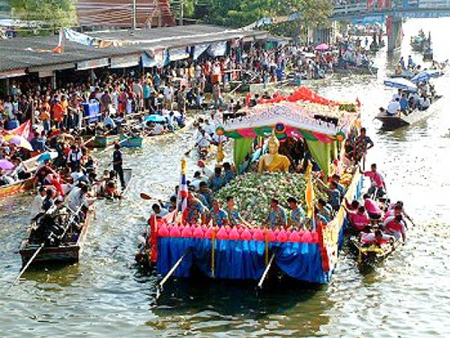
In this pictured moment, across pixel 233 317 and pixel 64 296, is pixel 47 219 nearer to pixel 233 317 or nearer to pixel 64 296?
pixel 64 296

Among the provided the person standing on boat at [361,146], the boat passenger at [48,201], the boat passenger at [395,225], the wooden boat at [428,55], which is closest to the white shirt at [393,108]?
the person standing on boat at [361,146]

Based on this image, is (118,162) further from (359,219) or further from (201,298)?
(201,298)

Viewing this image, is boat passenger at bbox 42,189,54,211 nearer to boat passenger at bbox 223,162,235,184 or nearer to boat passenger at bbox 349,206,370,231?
boat passenger at bbox 223,162,235,184

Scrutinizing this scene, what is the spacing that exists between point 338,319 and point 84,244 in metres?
6.88

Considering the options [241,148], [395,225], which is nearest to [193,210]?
[241,148]

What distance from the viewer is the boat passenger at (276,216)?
1766 centimetres

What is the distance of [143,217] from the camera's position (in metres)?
23.0

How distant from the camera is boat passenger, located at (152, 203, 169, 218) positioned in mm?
18459

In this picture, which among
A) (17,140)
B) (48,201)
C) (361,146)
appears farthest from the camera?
(361,146)

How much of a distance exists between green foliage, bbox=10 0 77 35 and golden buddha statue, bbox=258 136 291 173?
29.1 metres

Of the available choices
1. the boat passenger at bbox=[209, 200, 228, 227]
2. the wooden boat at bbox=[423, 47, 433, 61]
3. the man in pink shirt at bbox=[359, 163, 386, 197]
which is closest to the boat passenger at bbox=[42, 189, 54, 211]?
the boat passenger at bbox=[209, 200, 228, 227]

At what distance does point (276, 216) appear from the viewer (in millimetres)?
17703

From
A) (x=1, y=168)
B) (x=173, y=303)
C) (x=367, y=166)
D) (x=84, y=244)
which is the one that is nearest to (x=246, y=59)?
(x=367, y=166)

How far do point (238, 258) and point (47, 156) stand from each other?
1003 centimetres
